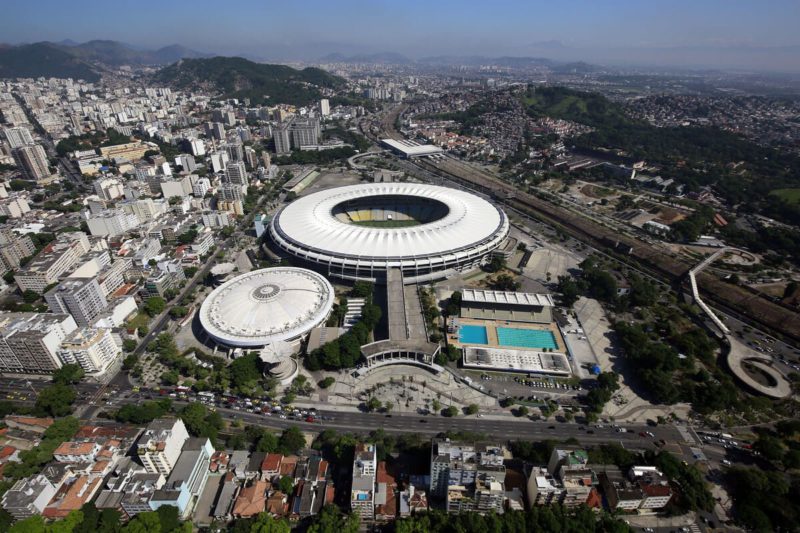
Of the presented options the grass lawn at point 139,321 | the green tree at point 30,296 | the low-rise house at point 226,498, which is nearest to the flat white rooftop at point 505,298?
the low-rise house at point 226,498

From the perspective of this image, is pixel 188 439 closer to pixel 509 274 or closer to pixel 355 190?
pixel 509 274

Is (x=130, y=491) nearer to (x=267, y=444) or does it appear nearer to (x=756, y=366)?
(x=267, y=444)

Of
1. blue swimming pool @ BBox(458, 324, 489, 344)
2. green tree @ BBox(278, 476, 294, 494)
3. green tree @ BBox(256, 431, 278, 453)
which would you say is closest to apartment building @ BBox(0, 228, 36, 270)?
green tree @ BBox(256, 431, 278, 453)

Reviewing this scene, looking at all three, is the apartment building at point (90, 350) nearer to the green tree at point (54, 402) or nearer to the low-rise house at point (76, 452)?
the green tree at point (54, 402)

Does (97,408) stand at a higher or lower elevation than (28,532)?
lower

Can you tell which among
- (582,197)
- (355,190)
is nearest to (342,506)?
(355,190)

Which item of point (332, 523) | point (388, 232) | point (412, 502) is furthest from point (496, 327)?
point (332, 523)

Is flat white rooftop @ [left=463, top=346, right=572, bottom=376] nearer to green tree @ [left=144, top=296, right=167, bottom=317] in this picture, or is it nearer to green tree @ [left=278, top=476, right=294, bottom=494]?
green tree @ [left=278, top=476, right=294, bottom=494]
